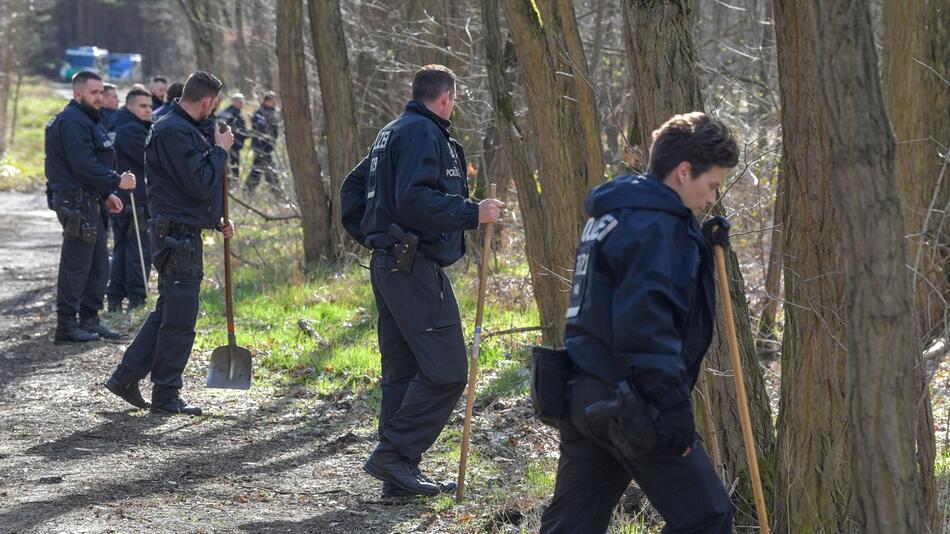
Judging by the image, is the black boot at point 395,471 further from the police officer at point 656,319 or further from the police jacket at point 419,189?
the police officer at point 656,319

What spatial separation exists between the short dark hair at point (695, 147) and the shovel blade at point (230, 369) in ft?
17.3

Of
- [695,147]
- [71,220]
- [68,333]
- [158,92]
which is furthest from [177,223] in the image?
[158,92]

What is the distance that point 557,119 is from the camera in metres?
8.53

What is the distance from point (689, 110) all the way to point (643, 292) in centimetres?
221

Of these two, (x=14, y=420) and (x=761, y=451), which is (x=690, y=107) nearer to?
(x=761, y=451)

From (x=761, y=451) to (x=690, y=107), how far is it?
165 cm

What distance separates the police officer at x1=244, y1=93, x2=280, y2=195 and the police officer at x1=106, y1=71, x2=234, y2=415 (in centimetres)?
834

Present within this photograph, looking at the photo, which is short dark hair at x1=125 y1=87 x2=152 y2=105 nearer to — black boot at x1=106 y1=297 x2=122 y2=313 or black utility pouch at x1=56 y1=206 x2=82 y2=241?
black utility pouch at x1=56 y1=206 x2=82 y2=241

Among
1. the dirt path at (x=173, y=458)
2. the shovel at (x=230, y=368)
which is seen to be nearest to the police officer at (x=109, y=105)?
the dirt path at (x=173, y=458)

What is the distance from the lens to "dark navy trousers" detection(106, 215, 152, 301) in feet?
41.3

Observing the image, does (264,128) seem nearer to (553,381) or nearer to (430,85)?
(430,85)

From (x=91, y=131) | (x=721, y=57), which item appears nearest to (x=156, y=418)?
(x=91, y=131)

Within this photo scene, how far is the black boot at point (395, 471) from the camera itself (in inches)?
244

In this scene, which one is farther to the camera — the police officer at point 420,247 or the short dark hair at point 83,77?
the short dark hair at point 83,77
